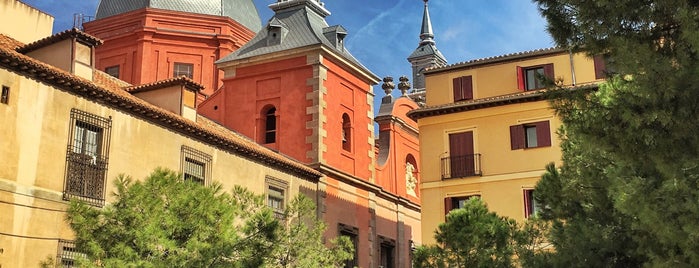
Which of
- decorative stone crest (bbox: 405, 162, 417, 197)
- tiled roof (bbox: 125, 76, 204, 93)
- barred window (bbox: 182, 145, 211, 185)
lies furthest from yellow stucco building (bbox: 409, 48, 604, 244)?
tiled roof (bbox: 125, 76, 204, 93)

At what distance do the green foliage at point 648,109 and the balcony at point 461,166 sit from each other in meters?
16.4

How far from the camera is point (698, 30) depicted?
8.27 m

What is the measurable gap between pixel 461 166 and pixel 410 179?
7.80 meters

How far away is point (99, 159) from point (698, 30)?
13.4 m

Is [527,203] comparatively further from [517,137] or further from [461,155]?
[461,155]

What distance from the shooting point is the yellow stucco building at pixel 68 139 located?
16750mm

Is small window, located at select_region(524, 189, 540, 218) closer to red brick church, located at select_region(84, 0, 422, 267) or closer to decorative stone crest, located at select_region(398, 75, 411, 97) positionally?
red brick church, located at select_region(84, 0, 422, 267)

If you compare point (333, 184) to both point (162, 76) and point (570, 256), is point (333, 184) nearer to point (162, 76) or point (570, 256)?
point (162, 76)

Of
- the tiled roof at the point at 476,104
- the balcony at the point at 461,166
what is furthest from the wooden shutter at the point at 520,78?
the balcony at the point at 461,166

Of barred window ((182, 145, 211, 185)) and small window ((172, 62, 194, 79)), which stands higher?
small window ((172, 62, 194, 79))

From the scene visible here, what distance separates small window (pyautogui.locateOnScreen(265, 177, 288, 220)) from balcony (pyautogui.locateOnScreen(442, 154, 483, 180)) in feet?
17.3

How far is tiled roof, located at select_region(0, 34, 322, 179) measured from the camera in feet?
55.8

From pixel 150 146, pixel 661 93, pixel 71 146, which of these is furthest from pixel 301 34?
pixel 661 93

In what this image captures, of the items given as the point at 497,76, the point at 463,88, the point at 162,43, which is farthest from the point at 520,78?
the point at 162,43
